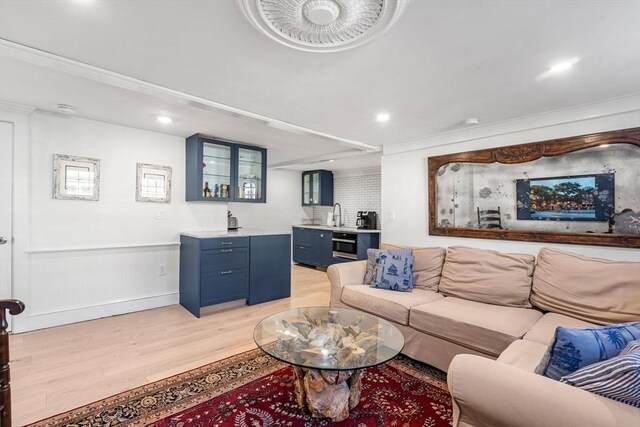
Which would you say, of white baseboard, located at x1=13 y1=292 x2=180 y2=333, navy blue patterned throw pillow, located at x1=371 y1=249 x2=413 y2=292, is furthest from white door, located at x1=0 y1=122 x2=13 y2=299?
navy blue patterned throw pillow, located at x1=371 y1=249 x2=413 y2=292

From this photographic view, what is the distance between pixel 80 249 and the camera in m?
3.30

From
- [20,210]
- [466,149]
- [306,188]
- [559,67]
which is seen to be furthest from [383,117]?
[306,188]

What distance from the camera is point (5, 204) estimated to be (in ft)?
9.59

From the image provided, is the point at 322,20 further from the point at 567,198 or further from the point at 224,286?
the point at 224,286

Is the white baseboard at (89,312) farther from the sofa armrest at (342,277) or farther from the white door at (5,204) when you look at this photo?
the sofa armrest at (342,277)

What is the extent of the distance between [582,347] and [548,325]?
3.79ft

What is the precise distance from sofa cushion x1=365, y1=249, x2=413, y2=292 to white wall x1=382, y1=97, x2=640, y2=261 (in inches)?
32.5

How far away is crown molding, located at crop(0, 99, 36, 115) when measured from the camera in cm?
282

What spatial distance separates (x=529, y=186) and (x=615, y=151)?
668 millimetres

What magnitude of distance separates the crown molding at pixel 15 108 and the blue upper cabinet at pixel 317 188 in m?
4.83

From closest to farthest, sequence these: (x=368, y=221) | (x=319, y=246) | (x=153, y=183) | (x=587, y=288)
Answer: (x=587, y=288)
(x=153, y=183)
(x=368, y=221)
(x=319, y=246)

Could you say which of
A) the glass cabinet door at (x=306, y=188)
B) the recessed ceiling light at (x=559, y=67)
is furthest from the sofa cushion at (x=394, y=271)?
the glass cabinet door at (x=306, y=188)

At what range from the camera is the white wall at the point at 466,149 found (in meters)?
2.57

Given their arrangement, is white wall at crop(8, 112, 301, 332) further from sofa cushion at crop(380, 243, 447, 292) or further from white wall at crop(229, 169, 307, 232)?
sofa cushion at crop(380, 243, 447, 292)
